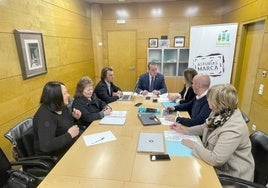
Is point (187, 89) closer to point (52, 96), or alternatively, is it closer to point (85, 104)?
point (85, 104)

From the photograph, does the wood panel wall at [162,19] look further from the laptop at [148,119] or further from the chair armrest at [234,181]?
the chair armrest at [234,181]

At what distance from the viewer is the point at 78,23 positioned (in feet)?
14.0

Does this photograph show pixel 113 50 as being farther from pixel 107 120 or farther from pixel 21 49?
pixel 107 120

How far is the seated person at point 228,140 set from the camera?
123 centimetres

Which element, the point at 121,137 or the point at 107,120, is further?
the point at 107,120

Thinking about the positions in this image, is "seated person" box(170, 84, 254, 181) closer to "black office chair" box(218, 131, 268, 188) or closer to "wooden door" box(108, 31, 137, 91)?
"black office chair" box(218, 131, 268, 188)

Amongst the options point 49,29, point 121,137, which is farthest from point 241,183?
point 49,29

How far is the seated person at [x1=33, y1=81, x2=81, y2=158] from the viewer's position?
1.52m

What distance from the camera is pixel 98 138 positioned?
1.65m

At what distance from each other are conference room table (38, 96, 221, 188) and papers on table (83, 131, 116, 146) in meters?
0.05

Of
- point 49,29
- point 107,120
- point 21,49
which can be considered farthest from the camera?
point 49,29

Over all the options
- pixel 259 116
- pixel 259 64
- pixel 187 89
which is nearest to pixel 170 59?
pixel 259 64

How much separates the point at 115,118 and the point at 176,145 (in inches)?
33.9

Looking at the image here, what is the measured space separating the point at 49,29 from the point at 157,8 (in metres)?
3.14
